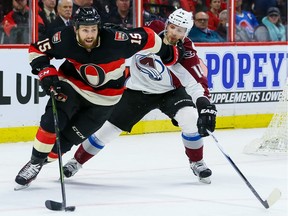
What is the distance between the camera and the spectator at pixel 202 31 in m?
9.18

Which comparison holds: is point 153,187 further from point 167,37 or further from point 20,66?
point 20,66

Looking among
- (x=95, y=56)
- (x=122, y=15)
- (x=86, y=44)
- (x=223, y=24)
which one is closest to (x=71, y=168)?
(x=95, y=56)

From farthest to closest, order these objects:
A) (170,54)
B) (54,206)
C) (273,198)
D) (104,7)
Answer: (104,7), (170,54), (273,198), (54,206)

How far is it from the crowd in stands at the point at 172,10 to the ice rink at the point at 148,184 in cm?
101

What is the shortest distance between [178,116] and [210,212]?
3.80ft

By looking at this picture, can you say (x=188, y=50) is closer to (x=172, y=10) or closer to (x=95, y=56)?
(x=95, y=56)

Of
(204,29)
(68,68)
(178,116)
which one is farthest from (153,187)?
(204,29)

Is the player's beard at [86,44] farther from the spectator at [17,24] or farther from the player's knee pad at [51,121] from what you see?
the spectator at [17,24]

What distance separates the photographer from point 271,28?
9.84m

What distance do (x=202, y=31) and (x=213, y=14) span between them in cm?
24

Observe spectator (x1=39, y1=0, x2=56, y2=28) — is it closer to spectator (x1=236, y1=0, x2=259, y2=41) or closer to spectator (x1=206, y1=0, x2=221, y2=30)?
spectator (x1=206, y1=0, x2=221, y2=30)

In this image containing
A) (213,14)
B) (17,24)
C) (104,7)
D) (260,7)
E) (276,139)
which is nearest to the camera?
(276,139)

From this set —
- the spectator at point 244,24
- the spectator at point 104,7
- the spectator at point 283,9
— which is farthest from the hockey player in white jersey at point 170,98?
the spectator at point 283,9

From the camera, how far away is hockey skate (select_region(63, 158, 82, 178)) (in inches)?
236
